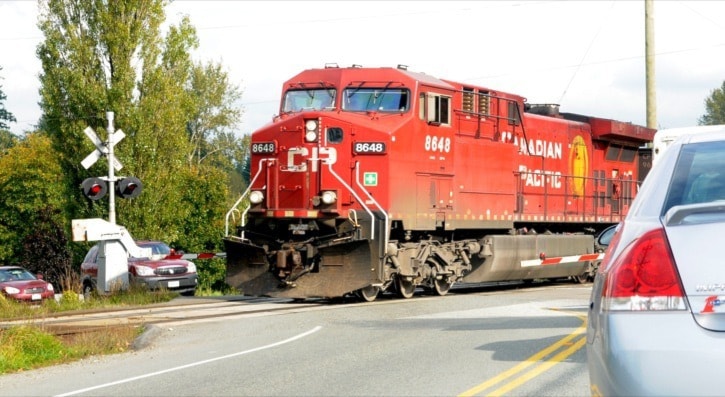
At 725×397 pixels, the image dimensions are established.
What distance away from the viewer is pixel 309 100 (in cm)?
1997

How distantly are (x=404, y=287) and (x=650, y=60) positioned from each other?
42.7 feet

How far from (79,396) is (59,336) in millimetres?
5606

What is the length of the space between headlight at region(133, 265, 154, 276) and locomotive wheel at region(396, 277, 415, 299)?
10443 mm

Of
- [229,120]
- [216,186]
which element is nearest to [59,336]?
[216,186]

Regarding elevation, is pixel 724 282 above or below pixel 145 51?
below

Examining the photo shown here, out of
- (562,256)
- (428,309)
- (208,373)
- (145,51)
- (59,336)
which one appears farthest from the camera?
(145,51)

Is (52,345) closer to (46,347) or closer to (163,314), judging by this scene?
(46,347)

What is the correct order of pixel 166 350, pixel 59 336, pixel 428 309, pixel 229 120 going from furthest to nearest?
pixel 229 120, pixel 428 309, pixel 59 336, pixel 166 350

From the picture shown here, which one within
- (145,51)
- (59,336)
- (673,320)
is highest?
(145,51)

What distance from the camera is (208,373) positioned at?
9.93 m

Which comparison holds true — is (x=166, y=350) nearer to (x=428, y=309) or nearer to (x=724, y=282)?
(x=428, y=309)

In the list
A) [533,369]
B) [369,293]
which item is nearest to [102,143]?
[369,293]

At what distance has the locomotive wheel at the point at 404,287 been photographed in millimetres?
20078

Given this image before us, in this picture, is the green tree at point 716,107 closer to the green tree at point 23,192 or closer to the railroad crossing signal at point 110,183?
the green tree at point 23,192
